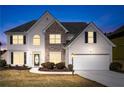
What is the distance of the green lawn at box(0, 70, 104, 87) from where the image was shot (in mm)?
26500

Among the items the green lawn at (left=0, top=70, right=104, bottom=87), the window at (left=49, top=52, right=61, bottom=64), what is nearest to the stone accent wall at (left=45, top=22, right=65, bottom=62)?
the window at (left=49, top=52, right=61, bottom=64)

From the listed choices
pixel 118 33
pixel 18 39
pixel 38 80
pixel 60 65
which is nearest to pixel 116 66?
pixel 118 33

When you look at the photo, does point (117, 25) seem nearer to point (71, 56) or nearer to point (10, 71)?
point (71, 56)

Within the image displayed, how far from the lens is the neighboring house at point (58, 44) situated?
27250 millimetres

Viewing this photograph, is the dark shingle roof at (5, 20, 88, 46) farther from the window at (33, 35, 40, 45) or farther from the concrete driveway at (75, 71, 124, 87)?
the concrete driveway at (75, 71, 124, 87)

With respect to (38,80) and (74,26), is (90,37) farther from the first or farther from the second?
(38,80)

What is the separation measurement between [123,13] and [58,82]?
3986 mm

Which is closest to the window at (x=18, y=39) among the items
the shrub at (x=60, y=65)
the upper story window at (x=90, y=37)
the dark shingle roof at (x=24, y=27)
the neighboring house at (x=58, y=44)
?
the neighboring house at (x=58, y=44)

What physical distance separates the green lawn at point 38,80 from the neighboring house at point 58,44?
0.49 metres

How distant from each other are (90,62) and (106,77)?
1506mm

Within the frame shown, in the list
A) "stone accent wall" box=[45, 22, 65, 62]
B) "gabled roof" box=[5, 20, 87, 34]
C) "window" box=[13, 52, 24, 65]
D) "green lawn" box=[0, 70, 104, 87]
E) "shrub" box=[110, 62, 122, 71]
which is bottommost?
"green lawn" box=[0, 70, 104, 87]

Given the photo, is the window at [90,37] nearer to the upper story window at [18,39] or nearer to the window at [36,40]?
the window at [36,40]

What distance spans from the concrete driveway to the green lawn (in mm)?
312

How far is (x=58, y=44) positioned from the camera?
91.4 feet
